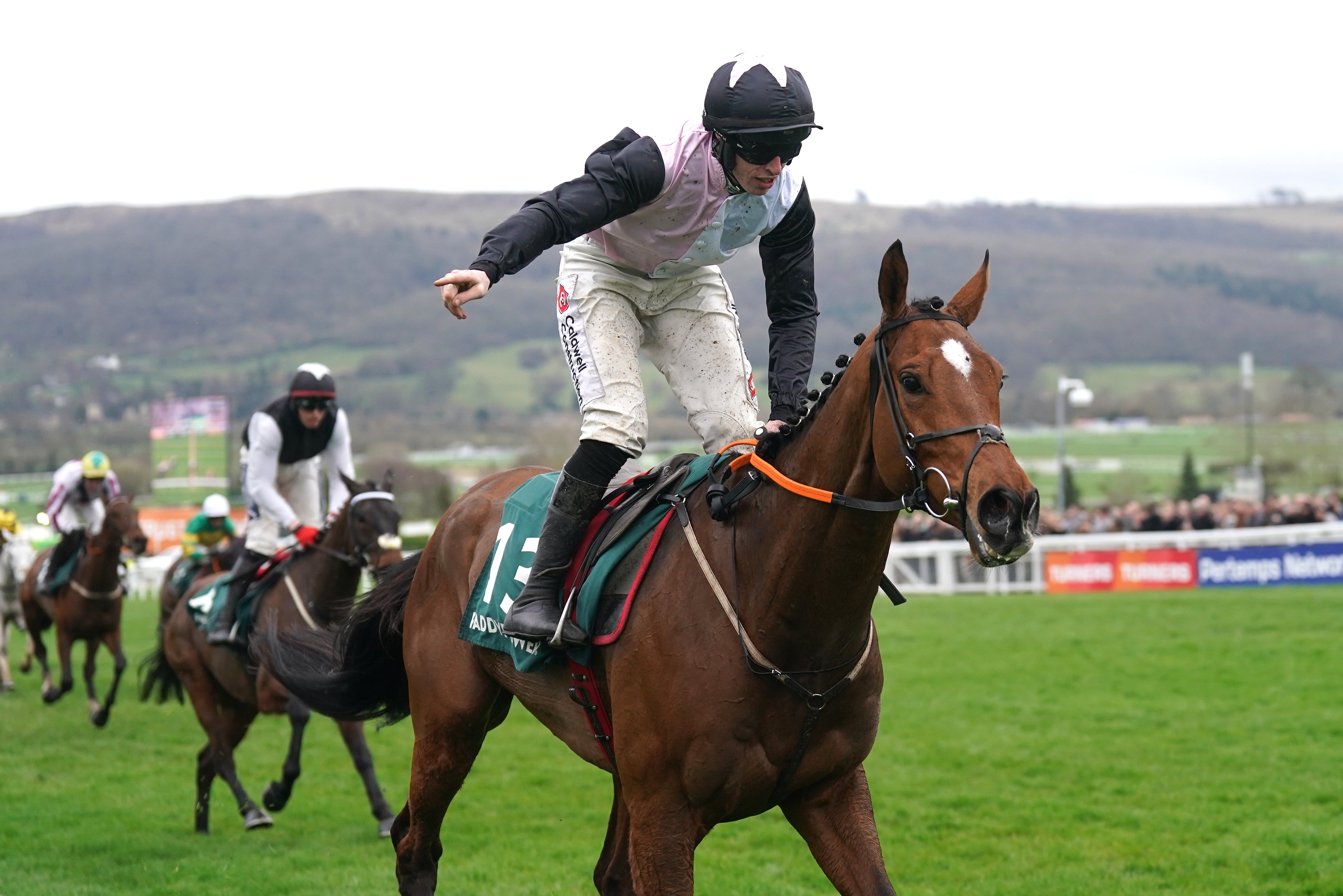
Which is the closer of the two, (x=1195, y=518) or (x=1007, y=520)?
(x=1007, y=520)

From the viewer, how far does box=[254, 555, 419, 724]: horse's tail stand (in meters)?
5.57

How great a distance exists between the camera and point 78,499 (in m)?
13.1

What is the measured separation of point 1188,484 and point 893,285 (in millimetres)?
49427

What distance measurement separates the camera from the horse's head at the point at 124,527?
40.5 ft

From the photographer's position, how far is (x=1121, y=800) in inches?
324

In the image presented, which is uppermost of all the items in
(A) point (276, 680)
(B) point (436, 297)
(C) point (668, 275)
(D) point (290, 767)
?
(B) point (436, 297)

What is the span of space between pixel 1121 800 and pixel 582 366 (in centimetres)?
540

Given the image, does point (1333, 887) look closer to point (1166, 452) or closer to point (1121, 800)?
point (1121, 800)

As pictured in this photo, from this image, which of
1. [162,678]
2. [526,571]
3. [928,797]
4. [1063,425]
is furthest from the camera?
[1063,425]

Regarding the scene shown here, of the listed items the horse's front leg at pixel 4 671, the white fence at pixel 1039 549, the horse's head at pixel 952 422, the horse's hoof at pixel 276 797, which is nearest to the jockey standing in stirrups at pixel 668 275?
the horse's head at pixel 952 422

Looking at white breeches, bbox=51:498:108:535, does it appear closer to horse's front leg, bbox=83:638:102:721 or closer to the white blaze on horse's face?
horse's front leg, bbox=83:638:102:721

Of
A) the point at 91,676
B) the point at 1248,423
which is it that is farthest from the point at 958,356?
the point at 1248,423

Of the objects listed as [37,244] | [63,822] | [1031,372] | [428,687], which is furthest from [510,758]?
[37,244]

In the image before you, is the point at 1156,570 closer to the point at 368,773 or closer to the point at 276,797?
the point at 368,773
